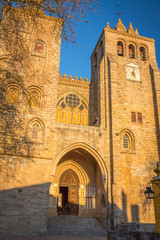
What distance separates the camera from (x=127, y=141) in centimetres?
1514

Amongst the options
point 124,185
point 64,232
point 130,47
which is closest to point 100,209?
point 124,185

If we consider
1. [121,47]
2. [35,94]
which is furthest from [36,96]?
[121,47]

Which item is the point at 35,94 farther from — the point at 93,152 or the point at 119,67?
the point at 119,67

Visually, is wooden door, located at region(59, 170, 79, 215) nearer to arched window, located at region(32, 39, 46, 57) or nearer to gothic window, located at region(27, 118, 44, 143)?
gothic window, located at region(27, 118, 44, 143)

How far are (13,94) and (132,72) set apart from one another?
9.12 metres

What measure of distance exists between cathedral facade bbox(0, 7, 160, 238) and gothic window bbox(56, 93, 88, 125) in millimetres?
80

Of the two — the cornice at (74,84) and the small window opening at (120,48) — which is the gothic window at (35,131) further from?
the small window opening at (120,48)

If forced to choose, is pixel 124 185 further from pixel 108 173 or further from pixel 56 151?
pixel 56 151

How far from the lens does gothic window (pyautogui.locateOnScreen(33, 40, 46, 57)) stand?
1550cm

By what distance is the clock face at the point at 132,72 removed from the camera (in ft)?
55.8

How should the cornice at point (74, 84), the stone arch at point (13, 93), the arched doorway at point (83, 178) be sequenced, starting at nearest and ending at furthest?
the stone arch at point (13, 93) < the arched doorway at point (83, 178) < the cornice at point (74, 84)

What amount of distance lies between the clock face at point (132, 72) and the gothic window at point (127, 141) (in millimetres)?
4458

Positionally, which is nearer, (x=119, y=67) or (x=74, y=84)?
(x=119, y=67)

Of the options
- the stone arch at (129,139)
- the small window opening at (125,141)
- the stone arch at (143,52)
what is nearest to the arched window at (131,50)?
the stone arch at (143,52)
